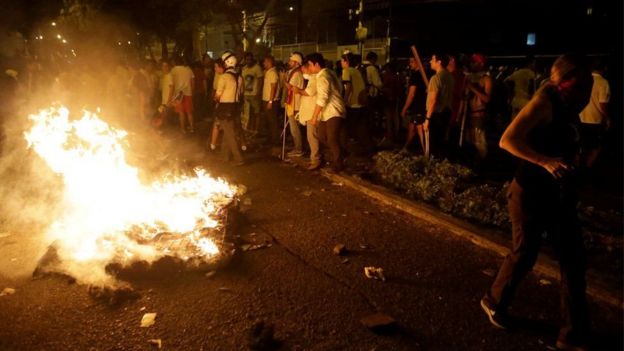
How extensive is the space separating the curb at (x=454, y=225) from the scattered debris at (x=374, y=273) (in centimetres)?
150

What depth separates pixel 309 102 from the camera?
8.91 meters

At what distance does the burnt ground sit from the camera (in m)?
3.80

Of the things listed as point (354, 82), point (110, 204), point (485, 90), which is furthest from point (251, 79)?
point (110, 204)

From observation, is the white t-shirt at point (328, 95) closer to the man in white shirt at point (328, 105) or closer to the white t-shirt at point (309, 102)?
the man in white shirt at point (328, 105)

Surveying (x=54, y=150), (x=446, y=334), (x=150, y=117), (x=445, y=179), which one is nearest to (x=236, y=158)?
(x=54, y=150)

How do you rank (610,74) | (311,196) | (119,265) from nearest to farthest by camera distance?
(119,265), (311,196), (610,74)

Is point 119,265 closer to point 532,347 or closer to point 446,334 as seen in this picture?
A: point 446,334

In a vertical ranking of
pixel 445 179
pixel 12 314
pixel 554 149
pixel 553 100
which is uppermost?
pixel 553 100

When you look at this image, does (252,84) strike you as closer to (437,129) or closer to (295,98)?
(295,98)

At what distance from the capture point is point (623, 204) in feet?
22.9

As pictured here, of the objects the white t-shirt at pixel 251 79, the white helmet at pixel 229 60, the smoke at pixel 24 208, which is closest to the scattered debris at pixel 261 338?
the smoke at pixel 24 208

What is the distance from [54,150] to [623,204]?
29.2 feet

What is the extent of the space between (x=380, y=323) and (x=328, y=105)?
5.18 metres

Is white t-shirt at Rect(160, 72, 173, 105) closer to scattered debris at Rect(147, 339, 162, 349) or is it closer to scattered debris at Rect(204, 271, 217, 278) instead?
scattered debris at Rect(204, 271, 217, 278)
